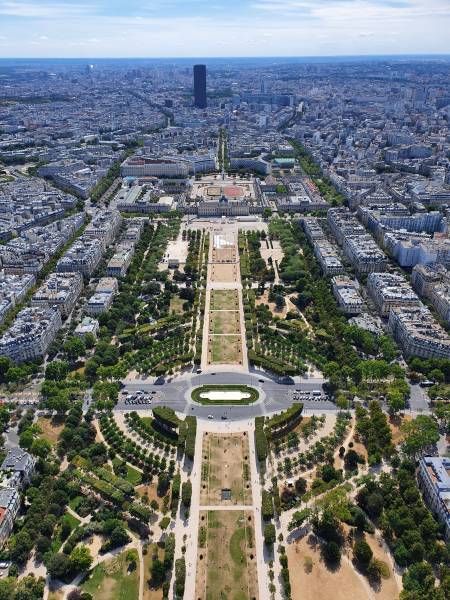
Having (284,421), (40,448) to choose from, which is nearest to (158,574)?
(40,448)

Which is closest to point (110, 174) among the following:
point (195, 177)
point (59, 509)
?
point (195, 177)

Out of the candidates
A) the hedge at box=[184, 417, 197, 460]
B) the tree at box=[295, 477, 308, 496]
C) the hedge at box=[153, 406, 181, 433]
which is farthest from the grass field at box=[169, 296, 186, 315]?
the tree at box=[295, 477, 308, 496]

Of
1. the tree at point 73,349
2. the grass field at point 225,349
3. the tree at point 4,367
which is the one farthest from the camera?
the grass field at point 225,349

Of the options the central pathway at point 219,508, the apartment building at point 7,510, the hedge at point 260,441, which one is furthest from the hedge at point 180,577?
the apartment building at point 7,510

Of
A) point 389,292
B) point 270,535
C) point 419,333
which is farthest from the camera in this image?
point 389,292

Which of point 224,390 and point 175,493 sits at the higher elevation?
point 224,390

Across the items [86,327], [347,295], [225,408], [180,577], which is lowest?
[180,577]

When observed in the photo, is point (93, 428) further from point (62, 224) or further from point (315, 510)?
point (62, 224)

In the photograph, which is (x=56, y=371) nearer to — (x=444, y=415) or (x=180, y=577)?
(x=180, y=577)

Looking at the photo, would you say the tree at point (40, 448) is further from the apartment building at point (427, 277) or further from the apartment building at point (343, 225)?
the apartment building at point (343, 225)
